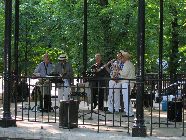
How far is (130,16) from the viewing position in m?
18.8

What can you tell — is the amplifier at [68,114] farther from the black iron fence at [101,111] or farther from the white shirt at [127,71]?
the white shirt at [127,71]

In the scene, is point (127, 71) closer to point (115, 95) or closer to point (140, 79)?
point (115, 95)

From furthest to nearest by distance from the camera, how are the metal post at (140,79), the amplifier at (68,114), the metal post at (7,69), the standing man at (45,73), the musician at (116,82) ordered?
the standing man at (45,73)
the musician at (116,82)
the metal post at (7,69)
the amplifier at (68,114)
the metal post at (140,79)

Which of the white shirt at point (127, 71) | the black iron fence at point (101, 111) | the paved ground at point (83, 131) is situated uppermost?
the white shirt at point (127, 71)

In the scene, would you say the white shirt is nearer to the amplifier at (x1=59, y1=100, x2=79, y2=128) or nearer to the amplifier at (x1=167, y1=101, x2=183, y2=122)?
the amplifier at (x1=167, y1=101, x2=183, y2=122)

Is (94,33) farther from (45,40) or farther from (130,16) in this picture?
(45,40)

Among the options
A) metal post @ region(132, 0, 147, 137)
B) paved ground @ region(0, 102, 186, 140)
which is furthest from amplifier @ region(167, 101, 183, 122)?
metal post @ region(132, 0, 147, 137)

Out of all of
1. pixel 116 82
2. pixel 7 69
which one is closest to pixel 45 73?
pixel 116 82

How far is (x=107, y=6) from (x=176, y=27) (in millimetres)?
5854

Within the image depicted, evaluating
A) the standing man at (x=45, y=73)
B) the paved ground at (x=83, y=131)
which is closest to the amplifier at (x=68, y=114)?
the paved ground at (x=83, y=131)

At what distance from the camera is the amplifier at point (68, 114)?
34.2 feet

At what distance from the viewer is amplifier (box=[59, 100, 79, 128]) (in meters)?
10.4

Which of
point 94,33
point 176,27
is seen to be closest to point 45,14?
point 94,33

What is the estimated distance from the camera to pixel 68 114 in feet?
34.4
